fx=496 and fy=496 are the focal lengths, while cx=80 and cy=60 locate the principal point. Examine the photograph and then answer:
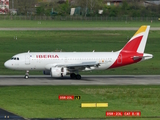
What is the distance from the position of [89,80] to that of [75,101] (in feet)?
48.4

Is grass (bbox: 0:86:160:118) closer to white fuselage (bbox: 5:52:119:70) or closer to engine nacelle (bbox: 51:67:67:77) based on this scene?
engine nacelle (bbox: 51:67:67:77)

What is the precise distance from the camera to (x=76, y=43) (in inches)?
3743

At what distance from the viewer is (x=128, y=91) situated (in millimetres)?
46031

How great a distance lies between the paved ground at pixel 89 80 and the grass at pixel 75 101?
11.3 feet

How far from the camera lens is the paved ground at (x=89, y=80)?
Answer: 5241cm

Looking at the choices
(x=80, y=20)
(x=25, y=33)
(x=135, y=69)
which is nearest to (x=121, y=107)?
(x=135, y=69)

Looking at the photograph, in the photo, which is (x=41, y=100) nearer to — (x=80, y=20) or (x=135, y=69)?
(x=135, y=69)

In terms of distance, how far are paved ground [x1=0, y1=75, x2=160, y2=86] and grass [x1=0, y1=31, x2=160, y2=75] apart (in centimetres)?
439

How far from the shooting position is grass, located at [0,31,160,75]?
68.1 metres

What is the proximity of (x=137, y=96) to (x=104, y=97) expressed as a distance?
9.76 feet

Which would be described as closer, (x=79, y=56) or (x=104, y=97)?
(x=104, y=97)

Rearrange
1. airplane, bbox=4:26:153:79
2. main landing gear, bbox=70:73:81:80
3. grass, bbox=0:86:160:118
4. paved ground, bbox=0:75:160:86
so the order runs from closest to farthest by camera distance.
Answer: grass, bbox=0:86:160:118 < paved ground, bbox=0:75:160:86 < airplane, bbox=4:26:153:79 < main landing gear, bbox=70:73:81:80

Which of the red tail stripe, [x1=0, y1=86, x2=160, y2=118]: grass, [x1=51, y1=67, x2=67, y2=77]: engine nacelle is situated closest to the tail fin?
the red tail stripe

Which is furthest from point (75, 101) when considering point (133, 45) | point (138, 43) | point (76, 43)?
point (76, 43)
